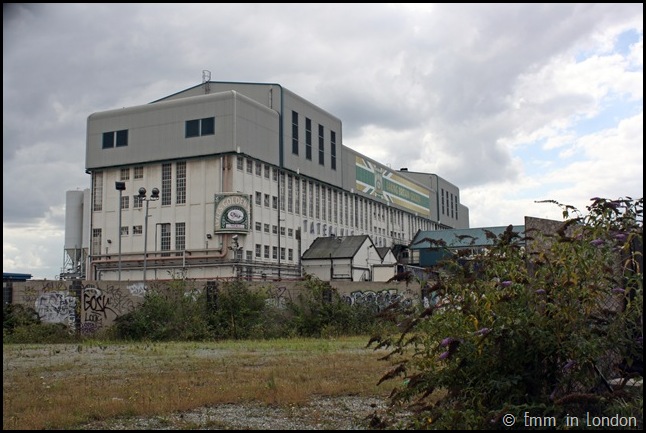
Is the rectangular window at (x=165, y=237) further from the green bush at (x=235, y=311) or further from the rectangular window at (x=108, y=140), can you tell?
the green bush at (x=235, y=311)

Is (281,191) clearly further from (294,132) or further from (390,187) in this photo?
(390,187)

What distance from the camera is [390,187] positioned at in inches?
3051

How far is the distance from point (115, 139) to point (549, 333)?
5193cm

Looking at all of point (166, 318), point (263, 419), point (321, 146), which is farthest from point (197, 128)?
point (263, 419)

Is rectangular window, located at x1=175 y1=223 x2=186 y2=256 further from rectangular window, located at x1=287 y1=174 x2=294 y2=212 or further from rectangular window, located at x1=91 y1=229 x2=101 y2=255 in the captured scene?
rectangular window, located at x1=287 y1=174 x2=294 y2=212

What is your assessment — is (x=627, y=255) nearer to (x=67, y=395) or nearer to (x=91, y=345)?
(x=67, y=395)

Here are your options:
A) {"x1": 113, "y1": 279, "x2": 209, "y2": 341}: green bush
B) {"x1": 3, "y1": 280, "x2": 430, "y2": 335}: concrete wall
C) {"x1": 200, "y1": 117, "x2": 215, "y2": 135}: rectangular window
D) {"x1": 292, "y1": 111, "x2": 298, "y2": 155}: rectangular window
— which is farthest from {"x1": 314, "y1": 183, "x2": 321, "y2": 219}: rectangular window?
{"x1": 113, "y1": 279, "x2": 209, "y2": 341}: green bush

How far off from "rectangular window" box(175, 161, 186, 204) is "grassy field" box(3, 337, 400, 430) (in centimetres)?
3282

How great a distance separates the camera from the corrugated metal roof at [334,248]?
54.2 m

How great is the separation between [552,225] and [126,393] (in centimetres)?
628

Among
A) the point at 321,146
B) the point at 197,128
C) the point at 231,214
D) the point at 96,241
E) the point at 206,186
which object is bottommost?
the point at 96,241

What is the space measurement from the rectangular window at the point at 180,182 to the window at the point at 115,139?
556cm

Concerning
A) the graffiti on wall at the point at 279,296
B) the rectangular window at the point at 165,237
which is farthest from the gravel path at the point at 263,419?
Answer: the rectangular window at the point at 165,237

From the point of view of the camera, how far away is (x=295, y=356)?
1512cm
